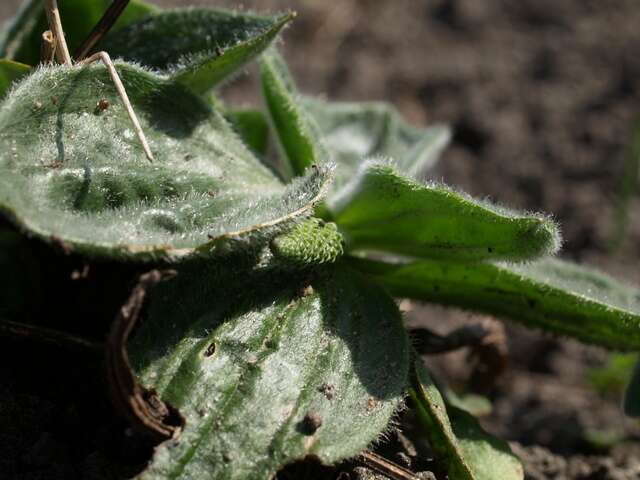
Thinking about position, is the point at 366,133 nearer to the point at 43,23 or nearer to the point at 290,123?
the point at 290,123

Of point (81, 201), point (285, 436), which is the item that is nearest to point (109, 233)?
point (81, 201)

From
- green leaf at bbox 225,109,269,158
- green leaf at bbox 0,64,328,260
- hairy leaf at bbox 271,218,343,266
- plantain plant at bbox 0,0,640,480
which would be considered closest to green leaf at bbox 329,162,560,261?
plantain plant at bbox 0,0,640,480

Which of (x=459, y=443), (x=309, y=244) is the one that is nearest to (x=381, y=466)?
(x=459, y=443)

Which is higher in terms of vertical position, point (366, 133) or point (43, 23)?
A: point (43, 23)

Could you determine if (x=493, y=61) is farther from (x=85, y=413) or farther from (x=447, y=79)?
(x=85, y=413)

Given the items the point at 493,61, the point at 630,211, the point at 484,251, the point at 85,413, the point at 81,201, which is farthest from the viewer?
the point at 493,61

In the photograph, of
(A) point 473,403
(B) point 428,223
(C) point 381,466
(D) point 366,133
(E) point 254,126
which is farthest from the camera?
(D) point 366,133
